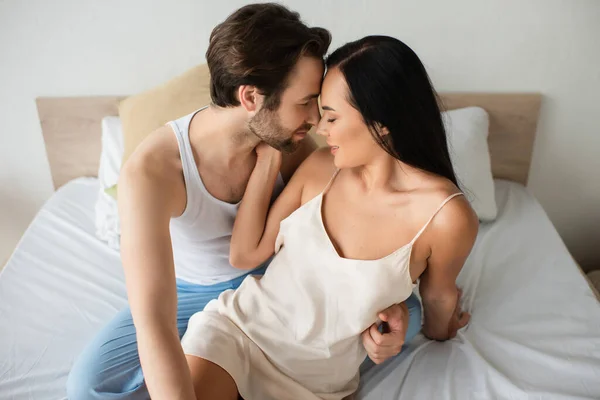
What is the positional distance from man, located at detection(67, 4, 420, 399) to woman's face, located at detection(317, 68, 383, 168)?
0.09 metres

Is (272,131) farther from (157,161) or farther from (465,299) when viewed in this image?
(465,299)

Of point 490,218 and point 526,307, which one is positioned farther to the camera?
point 490,218

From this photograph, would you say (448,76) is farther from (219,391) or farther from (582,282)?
(219,391)

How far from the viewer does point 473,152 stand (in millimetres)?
1757

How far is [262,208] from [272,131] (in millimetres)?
190

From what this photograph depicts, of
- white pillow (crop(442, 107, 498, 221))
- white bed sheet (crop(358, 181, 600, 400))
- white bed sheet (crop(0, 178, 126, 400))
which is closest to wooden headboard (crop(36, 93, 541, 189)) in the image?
white pillow (crop(442, 107, 498, 221))

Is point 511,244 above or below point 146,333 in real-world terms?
below

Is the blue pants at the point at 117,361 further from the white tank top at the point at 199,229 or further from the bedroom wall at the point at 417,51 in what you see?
the bedroom wall at the point at 417,51

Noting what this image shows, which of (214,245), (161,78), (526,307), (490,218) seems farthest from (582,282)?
(161,78)

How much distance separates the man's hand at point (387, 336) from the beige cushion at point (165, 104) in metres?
0.97

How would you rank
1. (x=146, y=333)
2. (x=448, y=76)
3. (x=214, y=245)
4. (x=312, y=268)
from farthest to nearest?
(x=448, y=76)
(x=214, y=245)
(x=312, y=268)
(x=146, y=333)

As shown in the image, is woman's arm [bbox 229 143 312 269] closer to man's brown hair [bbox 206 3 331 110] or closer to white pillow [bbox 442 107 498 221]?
man's brown hair [bbox 206 3 331 110]

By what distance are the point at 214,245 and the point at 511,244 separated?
0.94m

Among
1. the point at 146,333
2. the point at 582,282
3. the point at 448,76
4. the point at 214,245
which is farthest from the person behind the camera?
the point at 448,76
